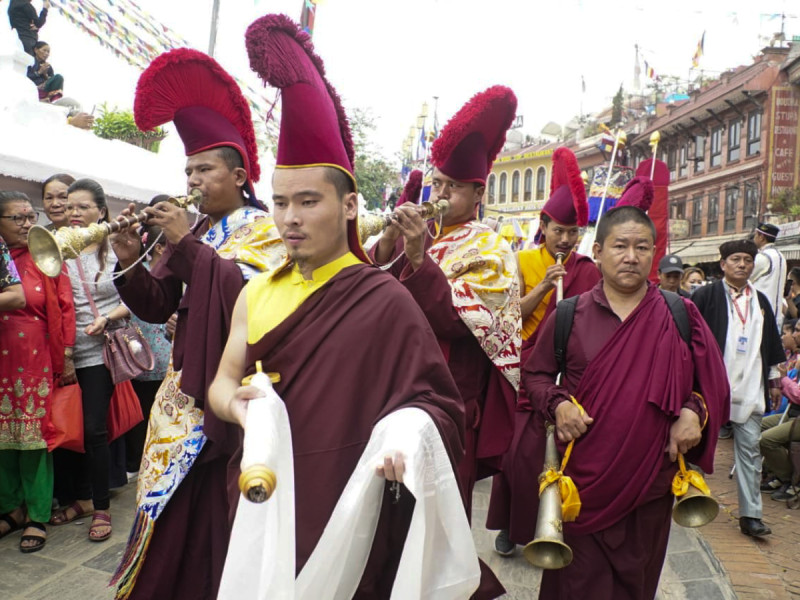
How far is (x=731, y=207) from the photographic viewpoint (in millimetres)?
30969

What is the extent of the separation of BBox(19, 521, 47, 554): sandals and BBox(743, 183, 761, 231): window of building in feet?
97.0

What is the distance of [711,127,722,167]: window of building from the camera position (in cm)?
3183

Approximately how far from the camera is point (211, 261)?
2434 mm

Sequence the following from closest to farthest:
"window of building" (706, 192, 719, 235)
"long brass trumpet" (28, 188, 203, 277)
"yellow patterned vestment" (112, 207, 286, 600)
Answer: "long brass trumpet" (28, 188, 203, 277) < "yellow patterned vestment" (112, 207, 286, 600) < "window of building" (706, 192, 719, 235)

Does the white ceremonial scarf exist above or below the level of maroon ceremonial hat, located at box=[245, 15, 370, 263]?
below

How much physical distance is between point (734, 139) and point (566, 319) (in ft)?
104

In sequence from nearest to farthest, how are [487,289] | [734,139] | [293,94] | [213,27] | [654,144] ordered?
[293,94], [487,289], [654,144], [213,27], [734,139]

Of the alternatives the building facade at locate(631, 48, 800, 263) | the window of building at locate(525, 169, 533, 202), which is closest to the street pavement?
the building facade at locate(631, 48, 800, 263)

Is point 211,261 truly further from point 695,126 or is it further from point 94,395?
point 695,126

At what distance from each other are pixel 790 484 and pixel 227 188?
17.9 ft

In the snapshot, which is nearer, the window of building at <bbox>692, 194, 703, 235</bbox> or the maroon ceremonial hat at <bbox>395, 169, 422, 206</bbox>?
the maroon ceremonial hat at <bbox>395, 169, 422, 206</bbox>

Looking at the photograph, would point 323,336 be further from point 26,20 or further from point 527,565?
point 26,20

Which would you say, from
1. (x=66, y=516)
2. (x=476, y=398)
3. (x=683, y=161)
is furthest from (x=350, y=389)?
(x=683, y=161)

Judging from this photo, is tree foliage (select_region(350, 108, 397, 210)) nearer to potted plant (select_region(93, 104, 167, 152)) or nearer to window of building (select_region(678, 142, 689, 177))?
potted plant (select_region(93, 104, 167, 152))
